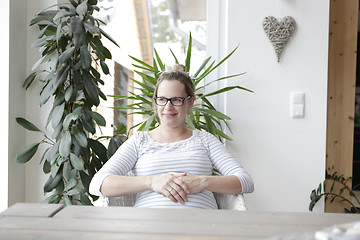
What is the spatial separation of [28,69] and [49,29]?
1.38ft

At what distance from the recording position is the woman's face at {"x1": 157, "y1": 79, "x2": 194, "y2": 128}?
87.6 inches

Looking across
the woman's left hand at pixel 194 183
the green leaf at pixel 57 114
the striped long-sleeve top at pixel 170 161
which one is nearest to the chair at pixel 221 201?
the striped long-sleeve top at pixel 170 161

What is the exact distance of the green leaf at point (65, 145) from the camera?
8.77ft

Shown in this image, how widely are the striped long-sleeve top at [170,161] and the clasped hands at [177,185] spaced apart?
7cm

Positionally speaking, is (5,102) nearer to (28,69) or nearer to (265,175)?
(28,69)

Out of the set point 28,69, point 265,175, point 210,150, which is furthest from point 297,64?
point 28,69

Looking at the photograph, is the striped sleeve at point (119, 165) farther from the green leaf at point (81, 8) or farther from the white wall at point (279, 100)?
the white wall at point (279, 100)

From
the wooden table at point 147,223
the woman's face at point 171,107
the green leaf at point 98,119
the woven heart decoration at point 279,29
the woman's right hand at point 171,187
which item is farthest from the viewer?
the woven heart decoration at point 279,29

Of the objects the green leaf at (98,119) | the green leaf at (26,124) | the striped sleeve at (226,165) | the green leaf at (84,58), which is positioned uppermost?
the green leaf at (84,58)

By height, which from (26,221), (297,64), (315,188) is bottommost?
(315,188)

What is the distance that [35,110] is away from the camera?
3160mm

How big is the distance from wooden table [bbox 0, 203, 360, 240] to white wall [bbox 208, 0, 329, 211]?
1.73 m

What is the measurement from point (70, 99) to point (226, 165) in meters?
1.17

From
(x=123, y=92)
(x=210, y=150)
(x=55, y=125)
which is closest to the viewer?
(x=210, y=150)
